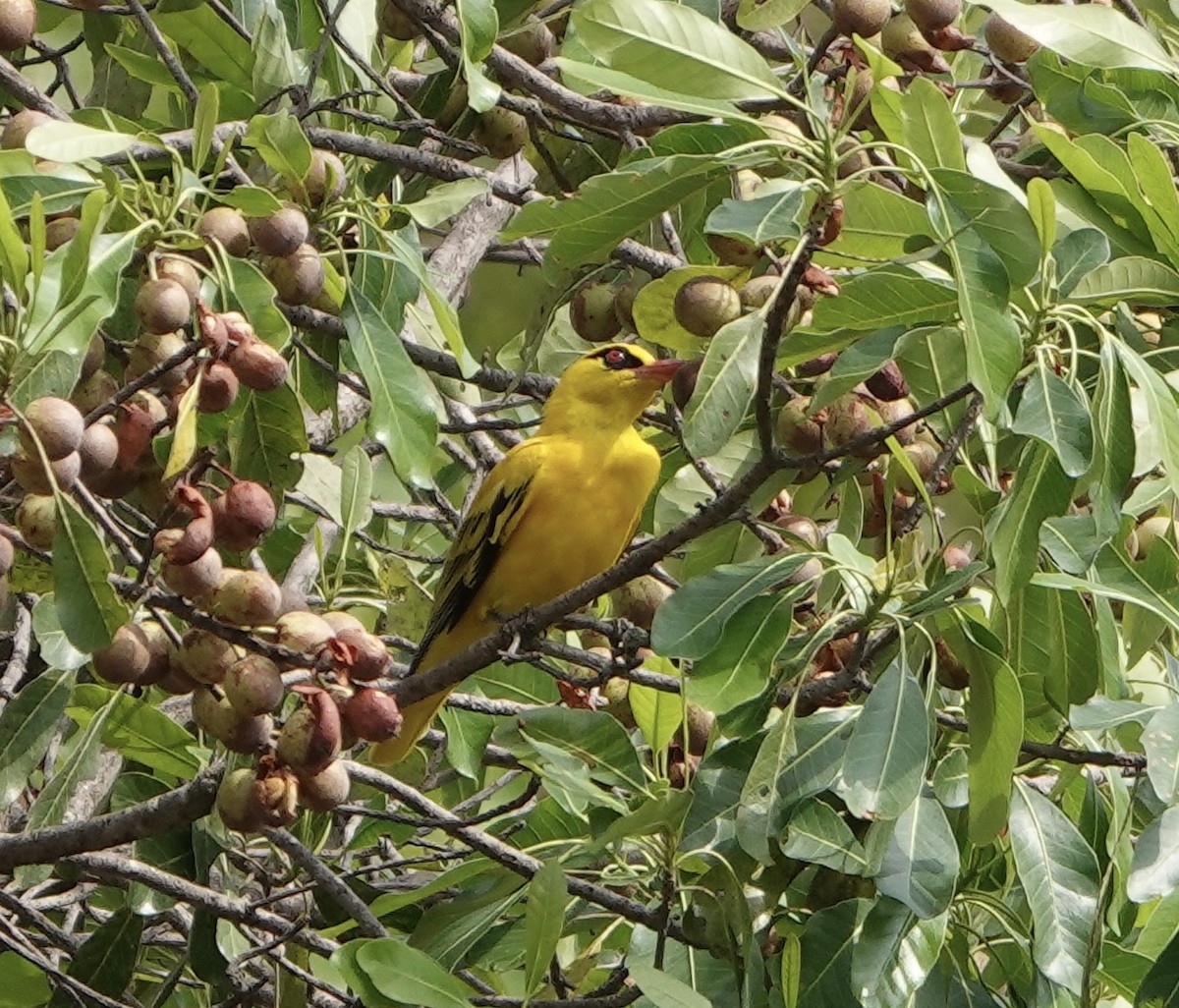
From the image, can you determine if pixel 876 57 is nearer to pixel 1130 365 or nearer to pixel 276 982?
pixel 1130 365

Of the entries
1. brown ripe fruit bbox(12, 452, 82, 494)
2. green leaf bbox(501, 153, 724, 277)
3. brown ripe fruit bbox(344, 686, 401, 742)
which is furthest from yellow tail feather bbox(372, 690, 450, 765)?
brown ripe fruit bbox(12, 452, 82, 494)

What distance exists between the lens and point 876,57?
2.67 metres

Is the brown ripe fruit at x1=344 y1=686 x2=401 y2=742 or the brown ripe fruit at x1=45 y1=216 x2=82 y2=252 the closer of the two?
the brown ripe fruit at x1=344 y1=686 x2=401 y2=742

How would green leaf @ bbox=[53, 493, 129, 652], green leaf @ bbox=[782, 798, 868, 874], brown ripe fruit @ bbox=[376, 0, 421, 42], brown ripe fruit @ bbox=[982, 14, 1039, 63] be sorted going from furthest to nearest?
brown ripe fruit @ bbox=[376, 0, 421, 42] < brown ripe fruit @ bbox=[982, 14, 1039, 63] < green leaf @ bbox=[782, 798, 868, 874] < green leaf @ bbox=[53, 493, 129, 652]

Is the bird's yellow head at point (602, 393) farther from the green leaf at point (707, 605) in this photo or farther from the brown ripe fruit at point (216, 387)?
the brown ripe fruit at point (216, 387)

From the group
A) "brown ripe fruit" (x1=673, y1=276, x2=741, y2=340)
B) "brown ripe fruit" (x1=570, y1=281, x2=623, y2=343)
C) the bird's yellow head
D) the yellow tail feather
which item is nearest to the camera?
"brown ripe fruit" (x1=673, y1=276, x2=741, y2=340)

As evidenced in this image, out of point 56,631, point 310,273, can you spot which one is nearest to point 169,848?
point 56,631

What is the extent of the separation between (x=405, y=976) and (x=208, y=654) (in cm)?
60

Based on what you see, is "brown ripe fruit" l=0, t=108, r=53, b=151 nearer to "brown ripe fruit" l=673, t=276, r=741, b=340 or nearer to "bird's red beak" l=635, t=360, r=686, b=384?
"brown ripe fruit" l=673, t=276, r=741, b=340

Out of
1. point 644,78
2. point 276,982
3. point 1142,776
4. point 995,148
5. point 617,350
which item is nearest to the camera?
point 644,78

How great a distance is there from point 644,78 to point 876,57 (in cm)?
37

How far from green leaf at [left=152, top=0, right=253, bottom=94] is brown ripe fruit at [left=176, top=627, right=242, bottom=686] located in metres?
1.61

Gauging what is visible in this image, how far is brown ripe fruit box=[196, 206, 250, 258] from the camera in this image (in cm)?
290

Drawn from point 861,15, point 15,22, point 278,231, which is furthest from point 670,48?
point 15,22
